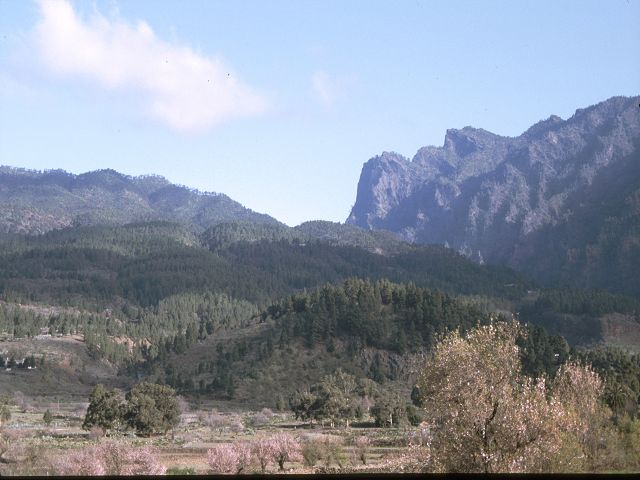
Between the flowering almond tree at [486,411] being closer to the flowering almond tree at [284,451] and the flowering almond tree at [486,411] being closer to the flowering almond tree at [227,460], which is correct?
the flowering almond tree at [227,460]

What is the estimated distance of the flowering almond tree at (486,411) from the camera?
2634 centimetres

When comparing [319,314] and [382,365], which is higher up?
[319,314]

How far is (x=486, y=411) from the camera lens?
27094 mm

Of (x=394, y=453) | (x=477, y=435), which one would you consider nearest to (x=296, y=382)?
(x=394, y=453)

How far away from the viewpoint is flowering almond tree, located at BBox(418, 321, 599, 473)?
86.4ft

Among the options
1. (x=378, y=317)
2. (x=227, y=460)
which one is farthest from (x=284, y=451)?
(x=378, y=317)

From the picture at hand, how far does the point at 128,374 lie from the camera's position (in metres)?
161

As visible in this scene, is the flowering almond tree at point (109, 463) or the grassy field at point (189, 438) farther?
the grassy field at point (189, 438)

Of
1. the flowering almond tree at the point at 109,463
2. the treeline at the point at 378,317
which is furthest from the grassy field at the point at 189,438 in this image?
the treeline at the point at 378,317

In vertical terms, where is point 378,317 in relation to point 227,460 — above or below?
above

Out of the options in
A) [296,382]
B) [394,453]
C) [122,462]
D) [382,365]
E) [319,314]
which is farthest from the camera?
[319,314]

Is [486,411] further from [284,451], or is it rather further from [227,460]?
[284,451]

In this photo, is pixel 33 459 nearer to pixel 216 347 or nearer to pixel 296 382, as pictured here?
pixel 296 382

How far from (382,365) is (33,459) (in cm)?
10207
